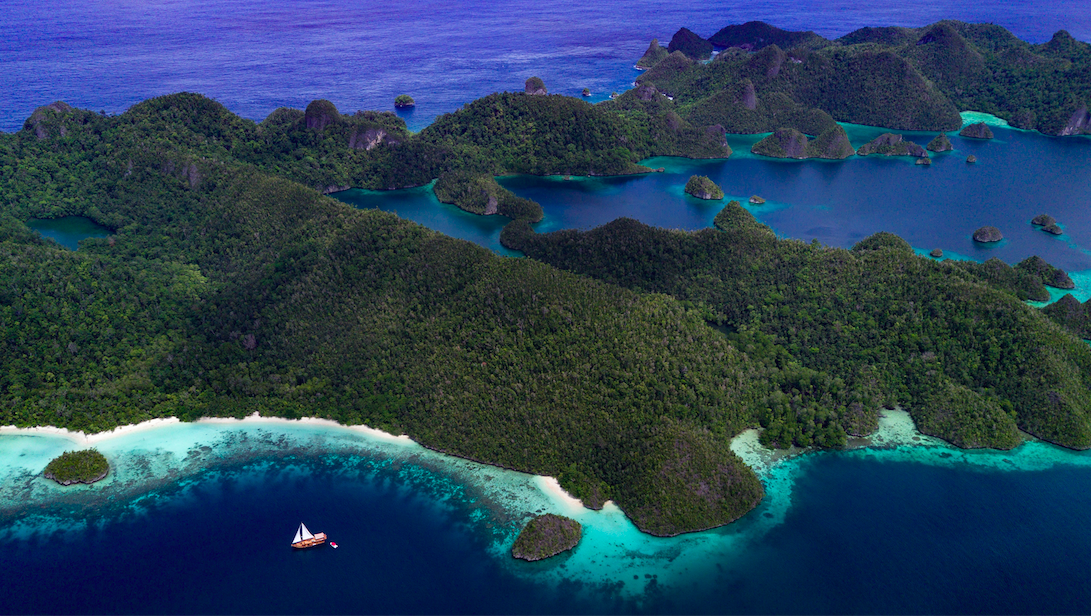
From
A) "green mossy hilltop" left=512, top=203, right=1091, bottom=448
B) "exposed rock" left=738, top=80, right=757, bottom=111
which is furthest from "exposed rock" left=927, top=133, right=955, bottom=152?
"green mossy hilltop" left=512, top=203, right=1091, bottom=448

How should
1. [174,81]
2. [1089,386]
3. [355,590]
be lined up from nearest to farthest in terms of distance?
[355,590], [1089,386], [174,81]

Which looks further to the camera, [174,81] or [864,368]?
[174,81]

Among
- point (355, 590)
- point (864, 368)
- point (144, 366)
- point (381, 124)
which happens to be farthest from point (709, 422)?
point (381, 124)

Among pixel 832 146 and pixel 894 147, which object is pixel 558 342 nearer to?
pixel 832 146

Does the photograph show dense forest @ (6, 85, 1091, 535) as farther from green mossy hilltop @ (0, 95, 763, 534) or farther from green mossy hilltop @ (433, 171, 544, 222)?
green mossy hilltop @ (433, 171, 544, 222)

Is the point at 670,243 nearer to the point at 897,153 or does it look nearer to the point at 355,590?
the point at 355,590

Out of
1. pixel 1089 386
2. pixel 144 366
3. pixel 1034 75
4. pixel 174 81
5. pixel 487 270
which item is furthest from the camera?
pixel 174 81

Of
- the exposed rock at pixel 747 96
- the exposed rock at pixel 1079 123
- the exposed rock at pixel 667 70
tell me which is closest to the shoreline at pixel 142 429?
the exposed rock at pixel 747 96

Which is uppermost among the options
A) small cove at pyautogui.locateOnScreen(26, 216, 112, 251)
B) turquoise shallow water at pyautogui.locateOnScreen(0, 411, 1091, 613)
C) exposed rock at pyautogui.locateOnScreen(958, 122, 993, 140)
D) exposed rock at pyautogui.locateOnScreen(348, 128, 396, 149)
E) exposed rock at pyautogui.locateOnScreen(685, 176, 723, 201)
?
exposed rock at pyautogui.locateOnScreen(348, 128, 396, 149)
